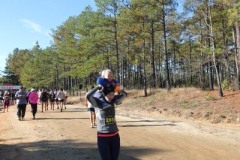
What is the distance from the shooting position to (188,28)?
44594mm

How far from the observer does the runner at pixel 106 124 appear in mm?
5926

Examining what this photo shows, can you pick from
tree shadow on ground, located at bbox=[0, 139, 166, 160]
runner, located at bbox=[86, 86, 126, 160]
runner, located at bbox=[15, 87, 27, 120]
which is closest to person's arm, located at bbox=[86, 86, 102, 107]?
runner, located at bbox=[86, 86, 126, 160]

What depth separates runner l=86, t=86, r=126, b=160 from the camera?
5.93 m

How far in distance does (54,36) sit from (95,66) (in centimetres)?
2611

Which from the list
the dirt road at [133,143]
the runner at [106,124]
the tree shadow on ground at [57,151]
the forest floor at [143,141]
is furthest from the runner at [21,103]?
the runner at [106,124]

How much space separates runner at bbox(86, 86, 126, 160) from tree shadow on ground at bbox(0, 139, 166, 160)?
3675 mm

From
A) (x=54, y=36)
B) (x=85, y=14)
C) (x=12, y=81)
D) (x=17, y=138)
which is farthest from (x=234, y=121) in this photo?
(x=12, y=81)

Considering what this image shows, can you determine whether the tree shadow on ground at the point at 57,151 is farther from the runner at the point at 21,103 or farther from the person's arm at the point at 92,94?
the runner at the point at 21,103

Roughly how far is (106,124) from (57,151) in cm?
512

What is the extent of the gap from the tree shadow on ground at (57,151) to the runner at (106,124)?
12.1ft

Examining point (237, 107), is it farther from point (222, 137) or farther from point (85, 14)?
point (85, 14)

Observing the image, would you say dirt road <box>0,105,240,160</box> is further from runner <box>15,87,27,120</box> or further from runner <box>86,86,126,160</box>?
runner <box>15,87,27,120</box>

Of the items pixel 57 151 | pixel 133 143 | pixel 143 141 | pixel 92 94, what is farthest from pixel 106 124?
pixel 143 141

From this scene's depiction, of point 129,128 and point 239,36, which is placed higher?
point 239,36
